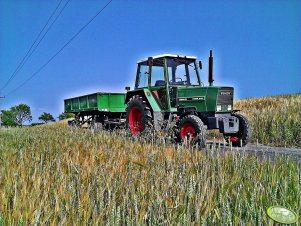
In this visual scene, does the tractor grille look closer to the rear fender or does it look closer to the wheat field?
the rear fender

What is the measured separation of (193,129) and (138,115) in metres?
2.60

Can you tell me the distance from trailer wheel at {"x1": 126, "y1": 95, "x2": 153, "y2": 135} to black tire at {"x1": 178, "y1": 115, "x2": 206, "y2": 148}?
3.29 ft

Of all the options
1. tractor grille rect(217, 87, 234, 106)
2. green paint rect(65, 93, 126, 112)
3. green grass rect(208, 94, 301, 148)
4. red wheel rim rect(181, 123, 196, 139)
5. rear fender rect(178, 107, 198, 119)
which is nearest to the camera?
red wheel rim rect(181, 123, 196, 139)

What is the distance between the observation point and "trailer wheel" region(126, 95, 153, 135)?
9.58 m

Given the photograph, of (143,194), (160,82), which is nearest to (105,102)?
(160,82)

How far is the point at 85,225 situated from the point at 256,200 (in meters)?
1.27

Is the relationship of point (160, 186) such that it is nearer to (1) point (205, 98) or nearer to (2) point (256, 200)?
(2) point (256, 200)

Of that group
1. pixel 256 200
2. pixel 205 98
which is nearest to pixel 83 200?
pixel 256 200

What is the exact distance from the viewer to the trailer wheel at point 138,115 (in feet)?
31.4

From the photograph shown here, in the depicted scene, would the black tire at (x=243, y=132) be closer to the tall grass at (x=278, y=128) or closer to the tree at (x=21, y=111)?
the tall grass at (x=278, y=128)

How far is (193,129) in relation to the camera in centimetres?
818

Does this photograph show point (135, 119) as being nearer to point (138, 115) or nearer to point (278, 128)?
point (138, 115)

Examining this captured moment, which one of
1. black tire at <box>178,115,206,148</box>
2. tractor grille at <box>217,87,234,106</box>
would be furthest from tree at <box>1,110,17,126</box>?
black tire at <box>178,115,206,148</box>

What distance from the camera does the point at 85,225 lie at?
1.89m
